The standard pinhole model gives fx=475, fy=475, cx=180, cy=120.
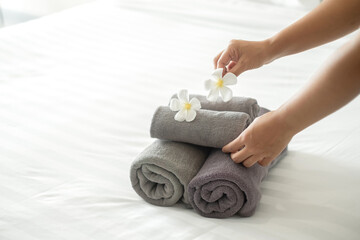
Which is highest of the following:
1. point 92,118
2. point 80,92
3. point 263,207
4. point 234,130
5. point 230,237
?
point 80,92

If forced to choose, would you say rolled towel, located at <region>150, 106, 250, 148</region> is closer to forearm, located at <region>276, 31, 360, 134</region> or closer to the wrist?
forearm, located at <region>276, 31, 360, 134</region>

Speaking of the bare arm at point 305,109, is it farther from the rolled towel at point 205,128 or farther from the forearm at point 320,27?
the forearm at point 320,27

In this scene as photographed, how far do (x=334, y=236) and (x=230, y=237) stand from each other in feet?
0.78

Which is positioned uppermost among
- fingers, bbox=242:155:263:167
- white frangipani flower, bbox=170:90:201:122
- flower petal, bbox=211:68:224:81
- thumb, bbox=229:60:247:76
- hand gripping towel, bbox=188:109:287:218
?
thumb, bbox=229:60:247:76

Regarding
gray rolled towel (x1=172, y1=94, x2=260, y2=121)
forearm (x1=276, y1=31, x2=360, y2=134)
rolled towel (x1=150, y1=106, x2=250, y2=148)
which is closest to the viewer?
forearm (x1=276, y1=31, x2=360, y2=134)

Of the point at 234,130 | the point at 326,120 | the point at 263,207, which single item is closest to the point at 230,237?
the point at 263,207

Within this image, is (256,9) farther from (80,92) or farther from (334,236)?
(334,236)

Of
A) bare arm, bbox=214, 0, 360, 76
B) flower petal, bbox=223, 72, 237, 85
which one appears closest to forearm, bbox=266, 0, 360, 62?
bare arm, bbox=214, 0, 360, 76

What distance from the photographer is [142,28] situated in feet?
7.73

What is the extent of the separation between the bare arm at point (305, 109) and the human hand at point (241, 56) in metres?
0.28

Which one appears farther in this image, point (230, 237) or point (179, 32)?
point (179, 32)

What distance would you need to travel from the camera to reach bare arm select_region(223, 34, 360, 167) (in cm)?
98

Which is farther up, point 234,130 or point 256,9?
point 256,9

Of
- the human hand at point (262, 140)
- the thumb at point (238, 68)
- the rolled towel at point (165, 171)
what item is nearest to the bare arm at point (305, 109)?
the human hand at point (262, 140)
